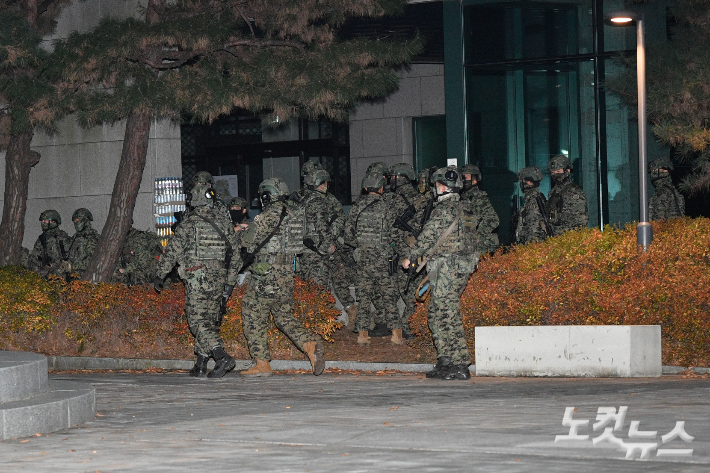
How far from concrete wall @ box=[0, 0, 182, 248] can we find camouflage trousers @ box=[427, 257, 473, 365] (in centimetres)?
931

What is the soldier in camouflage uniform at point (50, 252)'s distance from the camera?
17.4 m

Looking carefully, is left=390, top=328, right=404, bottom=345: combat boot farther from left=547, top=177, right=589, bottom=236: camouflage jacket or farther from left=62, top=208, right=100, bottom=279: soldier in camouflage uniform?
left=62, top=208, right=100, bottom=279: soldier in camouflage uniform

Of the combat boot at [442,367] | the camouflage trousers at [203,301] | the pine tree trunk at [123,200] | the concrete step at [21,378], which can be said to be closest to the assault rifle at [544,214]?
the combat boot at [442,367]

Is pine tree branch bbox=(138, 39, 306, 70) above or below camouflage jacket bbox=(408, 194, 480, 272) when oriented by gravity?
above

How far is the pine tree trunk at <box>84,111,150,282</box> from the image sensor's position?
1581 cm

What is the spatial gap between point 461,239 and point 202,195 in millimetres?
2692

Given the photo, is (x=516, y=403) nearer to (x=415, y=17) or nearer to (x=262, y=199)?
(x=262, y=199)

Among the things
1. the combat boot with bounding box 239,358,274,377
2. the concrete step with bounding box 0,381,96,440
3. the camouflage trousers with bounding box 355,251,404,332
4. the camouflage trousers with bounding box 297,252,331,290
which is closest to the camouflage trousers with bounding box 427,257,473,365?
the combat boot with bounding box 239,358,274,377

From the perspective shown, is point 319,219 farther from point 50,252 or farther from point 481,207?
point 50,252

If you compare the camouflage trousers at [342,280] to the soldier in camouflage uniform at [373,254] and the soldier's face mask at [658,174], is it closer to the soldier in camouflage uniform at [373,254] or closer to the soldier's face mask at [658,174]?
the soldier in camouflage uniform at [373,254]

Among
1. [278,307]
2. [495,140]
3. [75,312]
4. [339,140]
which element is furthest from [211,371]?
A: [339,140]

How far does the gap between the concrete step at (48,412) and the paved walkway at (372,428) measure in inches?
4.6

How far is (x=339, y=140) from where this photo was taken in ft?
80.6

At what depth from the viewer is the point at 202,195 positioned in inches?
456
